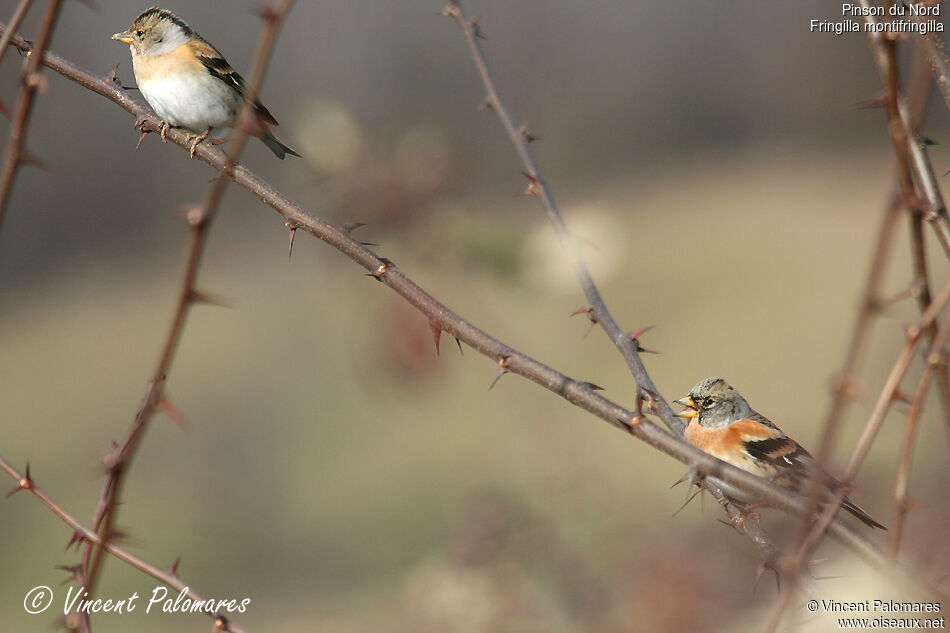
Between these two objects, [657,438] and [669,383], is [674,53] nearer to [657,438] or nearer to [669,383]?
[669,383]

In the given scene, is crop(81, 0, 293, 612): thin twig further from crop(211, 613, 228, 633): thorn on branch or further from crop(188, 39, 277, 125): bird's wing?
crop(188, 39, 277, 125): bird's wing

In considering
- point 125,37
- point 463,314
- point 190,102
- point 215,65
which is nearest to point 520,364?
point 190,102

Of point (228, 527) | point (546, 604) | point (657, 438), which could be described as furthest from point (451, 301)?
point (657, 438)

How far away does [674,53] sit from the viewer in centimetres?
1440

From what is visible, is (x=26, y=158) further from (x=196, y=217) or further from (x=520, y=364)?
(x=520, y=364)

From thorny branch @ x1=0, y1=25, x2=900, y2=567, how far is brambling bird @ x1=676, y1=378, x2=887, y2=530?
1.45m

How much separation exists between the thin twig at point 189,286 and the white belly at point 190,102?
80.4 inches

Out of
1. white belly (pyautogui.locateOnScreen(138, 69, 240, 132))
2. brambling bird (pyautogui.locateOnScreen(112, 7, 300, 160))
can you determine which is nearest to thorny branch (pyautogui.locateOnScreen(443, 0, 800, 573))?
brambling bird (pyautogui.locateOnScreen(112, 7, 300, 160))

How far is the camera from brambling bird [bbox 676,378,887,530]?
233cm

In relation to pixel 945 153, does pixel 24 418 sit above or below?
below

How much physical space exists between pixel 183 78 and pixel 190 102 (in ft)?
0.32

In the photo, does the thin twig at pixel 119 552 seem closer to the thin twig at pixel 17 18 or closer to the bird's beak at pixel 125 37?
the thin twig at pixel 17 18

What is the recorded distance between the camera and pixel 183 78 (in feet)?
8.77

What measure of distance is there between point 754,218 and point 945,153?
2.43 metres
